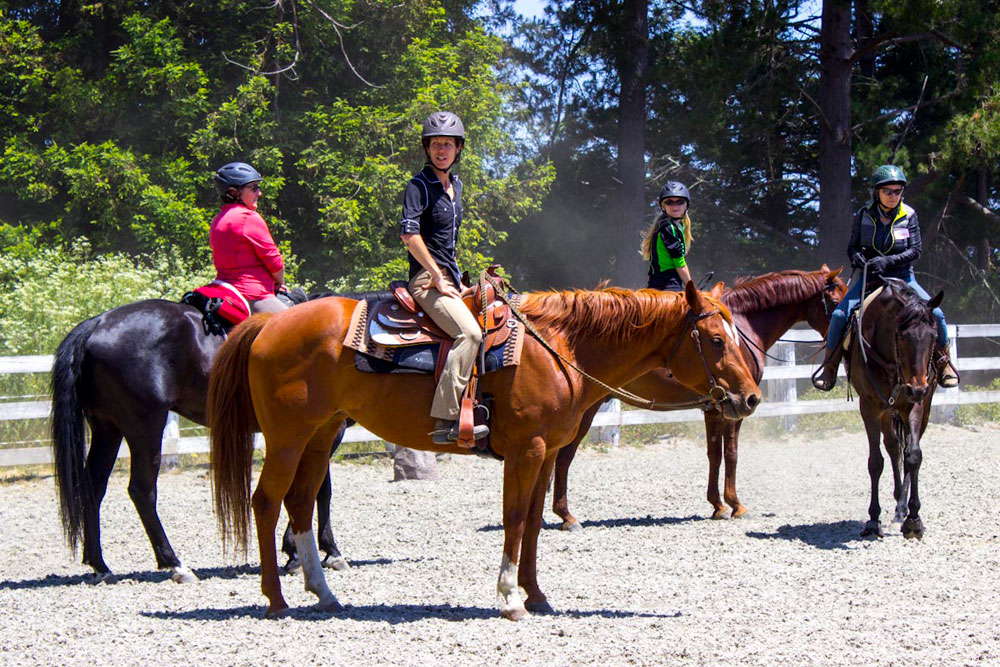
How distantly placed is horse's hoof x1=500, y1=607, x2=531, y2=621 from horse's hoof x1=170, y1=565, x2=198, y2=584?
231cm

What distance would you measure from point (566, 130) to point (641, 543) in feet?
57.4

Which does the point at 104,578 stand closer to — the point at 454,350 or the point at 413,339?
the point at 413,339

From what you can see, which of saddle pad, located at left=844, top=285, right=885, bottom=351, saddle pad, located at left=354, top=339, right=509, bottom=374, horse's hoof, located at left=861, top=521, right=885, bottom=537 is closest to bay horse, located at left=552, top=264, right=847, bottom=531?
saddle pad, located at left=844, top=285, right=885, bottom=351

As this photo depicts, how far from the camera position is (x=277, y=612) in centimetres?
515

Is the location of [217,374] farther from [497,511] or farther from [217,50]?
[217,50]

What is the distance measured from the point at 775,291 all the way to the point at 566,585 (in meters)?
3.77

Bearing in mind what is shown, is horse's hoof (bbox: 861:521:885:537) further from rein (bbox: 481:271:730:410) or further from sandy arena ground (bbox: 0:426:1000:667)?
rein (bbox: 481:271:730:410)

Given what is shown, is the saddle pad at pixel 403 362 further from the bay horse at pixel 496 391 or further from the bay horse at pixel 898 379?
the bay horse at pixel 898 379

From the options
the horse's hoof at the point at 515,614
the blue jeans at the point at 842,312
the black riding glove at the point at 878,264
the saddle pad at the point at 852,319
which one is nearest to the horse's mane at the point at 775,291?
the blue jeans at the point at 842,312

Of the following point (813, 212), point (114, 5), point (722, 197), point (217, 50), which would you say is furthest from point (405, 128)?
point (813, 212)

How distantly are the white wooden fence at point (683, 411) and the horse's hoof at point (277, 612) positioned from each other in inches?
220

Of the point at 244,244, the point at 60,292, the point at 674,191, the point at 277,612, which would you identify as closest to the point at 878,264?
the point at 674,191

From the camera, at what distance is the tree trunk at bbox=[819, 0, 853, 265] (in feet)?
54.6

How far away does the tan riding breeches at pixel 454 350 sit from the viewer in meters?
4.97
